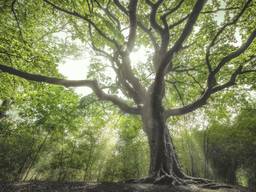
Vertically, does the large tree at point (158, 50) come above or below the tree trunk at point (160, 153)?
above

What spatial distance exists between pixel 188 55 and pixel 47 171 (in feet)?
84.9

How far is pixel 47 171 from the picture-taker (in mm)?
25062

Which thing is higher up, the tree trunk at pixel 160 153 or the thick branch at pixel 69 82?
the thick branch at pixel 69 82

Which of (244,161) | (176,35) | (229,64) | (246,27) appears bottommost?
(244,161)

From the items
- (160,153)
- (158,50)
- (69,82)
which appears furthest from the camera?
(158,50)

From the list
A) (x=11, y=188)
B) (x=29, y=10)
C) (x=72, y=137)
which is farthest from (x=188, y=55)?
(x=72, y=137)

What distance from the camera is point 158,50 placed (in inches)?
352

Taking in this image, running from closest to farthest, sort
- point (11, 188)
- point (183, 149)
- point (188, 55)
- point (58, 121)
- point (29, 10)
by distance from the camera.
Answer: point (11, 188) → point (29, 10) → point (188, 55) → point (58, 121) → point (183, 149)

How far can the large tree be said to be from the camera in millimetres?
5938

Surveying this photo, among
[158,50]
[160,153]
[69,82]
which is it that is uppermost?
[158,50]

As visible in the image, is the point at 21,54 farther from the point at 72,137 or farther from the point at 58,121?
→ the point at 72,137

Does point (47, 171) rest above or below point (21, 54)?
below

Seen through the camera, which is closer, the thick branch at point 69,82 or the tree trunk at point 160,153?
the thick branch at point 69,82

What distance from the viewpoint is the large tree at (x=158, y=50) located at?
5938 millimetres
